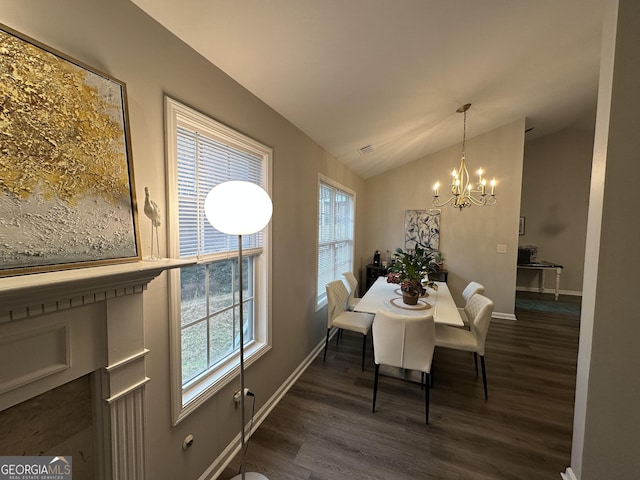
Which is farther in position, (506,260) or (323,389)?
(506,260)

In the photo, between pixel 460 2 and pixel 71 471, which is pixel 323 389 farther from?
pixel 460 2

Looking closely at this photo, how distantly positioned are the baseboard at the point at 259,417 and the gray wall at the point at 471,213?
2.83m

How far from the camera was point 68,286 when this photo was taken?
2.54ft

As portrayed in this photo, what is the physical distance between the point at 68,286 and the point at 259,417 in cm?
184

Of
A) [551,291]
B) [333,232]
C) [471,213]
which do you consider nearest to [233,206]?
[333,232]

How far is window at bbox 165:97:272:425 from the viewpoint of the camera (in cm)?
133

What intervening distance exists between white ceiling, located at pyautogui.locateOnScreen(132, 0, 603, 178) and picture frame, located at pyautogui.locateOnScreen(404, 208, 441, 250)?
1.88 metres

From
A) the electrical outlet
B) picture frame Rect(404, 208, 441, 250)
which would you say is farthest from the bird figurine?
picture frame Rect(404, 208, 441, 250)

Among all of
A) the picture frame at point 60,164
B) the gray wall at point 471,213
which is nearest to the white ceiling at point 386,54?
the picture frame at point 60,164

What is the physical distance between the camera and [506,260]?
4.45m

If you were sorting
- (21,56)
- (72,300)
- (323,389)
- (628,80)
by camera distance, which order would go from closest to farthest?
1. (21,56)
2. (72,300)
3. (628,80)
4. (323,389)

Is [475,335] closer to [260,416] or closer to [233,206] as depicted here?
[260,416]

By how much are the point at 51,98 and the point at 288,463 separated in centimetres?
224

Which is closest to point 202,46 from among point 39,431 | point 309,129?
point 309,129
